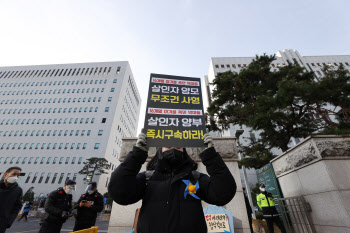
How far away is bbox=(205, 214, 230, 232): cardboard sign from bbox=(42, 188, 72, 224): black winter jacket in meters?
3.85

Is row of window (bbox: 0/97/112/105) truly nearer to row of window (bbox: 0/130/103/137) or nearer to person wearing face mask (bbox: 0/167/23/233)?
row of window (bbox: 0/130/103/137)

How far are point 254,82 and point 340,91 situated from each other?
13.5 feet

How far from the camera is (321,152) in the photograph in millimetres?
4738

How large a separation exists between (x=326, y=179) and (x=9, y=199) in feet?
27.8

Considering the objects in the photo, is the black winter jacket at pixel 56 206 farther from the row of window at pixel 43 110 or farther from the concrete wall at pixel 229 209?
the row of window at pixel 43 110

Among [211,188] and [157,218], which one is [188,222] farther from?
[211,188]

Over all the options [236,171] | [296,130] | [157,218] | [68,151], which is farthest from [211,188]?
[68,151]

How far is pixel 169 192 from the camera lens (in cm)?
166

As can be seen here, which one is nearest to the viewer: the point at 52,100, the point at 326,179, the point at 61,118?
the point at 326,179

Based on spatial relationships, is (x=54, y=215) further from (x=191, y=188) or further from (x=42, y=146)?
(x=42, y=146)

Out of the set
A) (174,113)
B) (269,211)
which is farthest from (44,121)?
(269,211)

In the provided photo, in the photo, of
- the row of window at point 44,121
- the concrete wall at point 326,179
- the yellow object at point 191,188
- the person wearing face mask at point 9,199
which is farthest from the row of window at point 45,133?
the yellow object at point 191,188

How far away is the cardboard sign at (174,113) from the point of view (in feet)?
8.49

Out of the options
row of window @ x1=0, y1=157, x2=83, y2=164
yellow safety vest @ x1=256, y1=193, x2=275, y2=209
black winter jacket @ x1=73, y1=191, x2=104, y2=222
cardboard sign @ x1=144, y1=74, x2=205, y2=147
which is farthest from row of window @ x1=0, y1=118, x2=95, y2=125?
cardboard sign @ x1=144, y1=74, x2=205, y2=147
